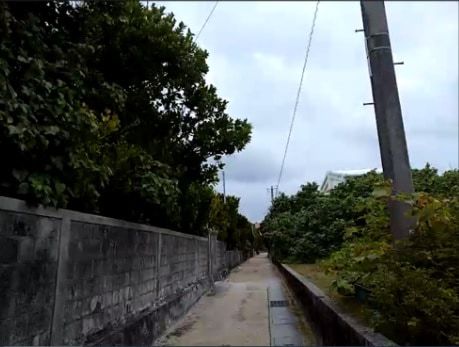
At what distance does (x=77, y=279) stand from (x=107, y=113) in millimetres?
2358

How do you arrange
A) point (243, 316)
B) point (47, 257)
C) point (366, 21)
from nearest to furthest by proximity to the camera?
point (47, 257), point (366, 21), point (243, 316)

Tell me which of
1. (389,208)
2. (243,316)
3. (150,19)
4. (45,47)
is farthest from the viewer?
(243,316)

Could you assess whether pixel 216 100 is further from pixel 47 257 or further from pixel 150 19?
pixel 47 257

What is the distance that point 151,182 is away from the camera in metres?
6.16

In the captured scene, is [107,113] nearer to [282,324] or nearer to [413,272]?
[413,272]

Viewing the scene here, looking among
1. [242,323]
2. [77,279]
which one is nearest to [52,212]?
[77,279]

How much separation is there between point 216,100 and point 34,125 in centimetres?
614

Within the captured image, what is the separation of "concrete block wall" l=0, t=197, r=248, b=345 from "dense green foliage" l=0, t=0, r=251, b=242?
304 mm

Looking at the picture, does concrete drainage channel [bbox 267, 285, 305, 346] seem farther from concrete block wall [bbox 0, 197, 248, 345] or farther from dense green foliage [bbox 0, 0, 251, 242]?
dense green foliage [bbox 0, 0, 251, 242]

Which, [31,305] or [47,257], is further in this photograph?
[47,257]

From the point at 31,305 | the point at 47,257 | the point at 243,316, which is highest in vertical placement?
the point at 47,257

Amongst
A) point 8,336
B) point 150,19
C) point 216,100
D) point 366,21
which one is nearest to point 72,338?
point 8,336

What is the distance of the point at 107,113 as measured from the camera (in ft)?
18.9

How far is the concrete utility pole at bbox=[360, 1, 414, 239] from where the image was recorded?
4.45m
